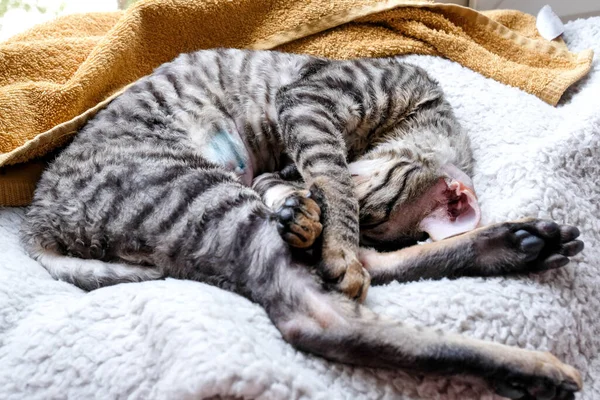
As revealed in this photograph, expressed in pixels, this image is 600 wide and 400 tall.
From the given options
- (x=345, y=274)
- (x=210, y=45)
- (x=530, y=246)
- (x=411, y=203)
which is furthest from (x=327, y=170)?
(x=210, y=45)

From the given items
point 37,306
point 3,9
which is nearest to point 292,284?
point 37,306

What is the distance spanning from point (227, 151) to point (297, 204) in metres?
0.47

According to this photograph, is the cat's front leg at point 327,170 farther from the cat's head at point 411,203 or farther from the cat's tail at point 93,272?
the cat's tail at point 93,272

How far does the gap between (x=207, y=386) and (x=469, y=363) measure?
404mm

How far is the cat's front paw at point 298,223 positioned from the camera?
0.98m

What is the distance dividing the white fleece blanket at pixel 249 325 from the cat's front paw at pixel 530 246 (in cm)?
3

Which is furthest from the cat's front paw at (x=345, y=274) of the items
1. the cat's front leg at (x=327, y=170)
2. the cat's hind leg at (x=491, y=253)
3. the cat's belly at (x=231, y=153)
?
the cat's belly at (x=231, y=153)

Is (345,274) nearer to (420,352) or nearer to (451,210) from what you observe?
(420,352)

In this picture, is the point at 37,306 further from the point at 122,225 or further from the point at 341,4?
the point at 341,4

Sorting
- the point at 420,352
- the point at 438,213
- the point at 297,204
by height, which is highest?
the point at 297,204

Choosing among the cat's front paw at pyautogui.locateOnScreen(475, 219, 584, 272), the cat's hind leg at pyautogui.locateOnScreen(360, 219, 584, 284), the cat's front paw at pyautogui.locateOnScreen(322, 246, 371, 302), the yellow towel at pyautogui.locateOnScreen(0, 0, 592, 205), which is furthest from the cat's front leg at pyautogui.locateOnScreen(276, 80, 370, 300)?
the yellow towel at pyautogui.locateOnScreen(0, 0, 592, 205)

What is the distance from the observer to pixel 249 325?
0.91 meters

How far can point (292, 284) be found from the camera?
957 mm

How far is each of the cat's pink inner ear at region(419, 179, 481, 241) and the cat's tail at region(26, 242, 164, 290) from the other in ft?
2.12
